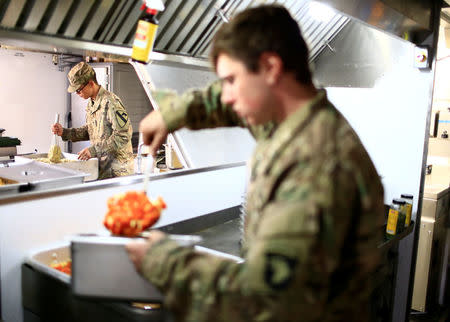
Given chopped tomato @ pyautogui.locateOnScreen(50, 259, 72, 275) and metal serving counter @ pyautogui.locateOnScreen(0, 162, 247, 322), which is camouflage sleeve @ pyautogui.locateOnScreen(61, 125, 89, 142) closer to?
metal serving counter @ pyautogui.locateOnScreen(0, 162, 247, 322)

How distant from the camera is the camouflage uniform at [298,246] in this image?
0.78 metres

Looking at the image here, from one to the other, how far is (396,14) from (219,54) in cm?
176

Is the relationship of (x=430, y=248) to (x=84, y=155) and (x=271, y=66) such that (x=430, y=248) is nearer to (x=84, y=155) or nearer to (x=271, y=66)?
(x=84, y=155)

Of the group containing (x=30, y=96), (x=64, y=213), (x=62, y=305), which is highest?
(x=30, y=96)

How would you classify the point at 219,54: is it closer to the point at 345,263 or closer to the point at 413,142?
the point at 345,263

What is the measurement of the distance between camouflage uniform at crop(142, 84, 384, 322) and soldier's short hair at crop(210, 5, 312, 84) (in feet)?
0.36

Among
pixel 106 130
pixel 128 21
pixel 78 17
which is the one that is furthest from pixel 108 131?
pixel 78 17

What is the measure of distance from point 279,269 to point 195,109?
710mm

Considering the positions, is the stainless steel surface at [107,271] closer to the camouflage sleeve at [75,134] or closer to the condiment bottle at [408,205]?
the condiment bottle at [408,205]

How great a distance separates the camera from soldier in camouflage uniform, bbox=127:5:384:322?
78 centimetres

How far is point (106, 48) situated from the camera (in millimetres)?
1991

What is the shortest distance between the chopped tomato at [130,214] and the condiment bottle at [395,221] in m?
1.60

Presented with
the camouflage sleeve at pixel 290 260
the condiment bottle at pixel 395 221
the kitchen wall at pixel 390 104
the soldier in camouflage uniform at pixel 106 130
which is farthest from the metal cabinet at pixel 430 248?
the camouflage sleeve at pixel 290 260

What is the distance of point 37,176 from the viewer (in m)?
2.32
